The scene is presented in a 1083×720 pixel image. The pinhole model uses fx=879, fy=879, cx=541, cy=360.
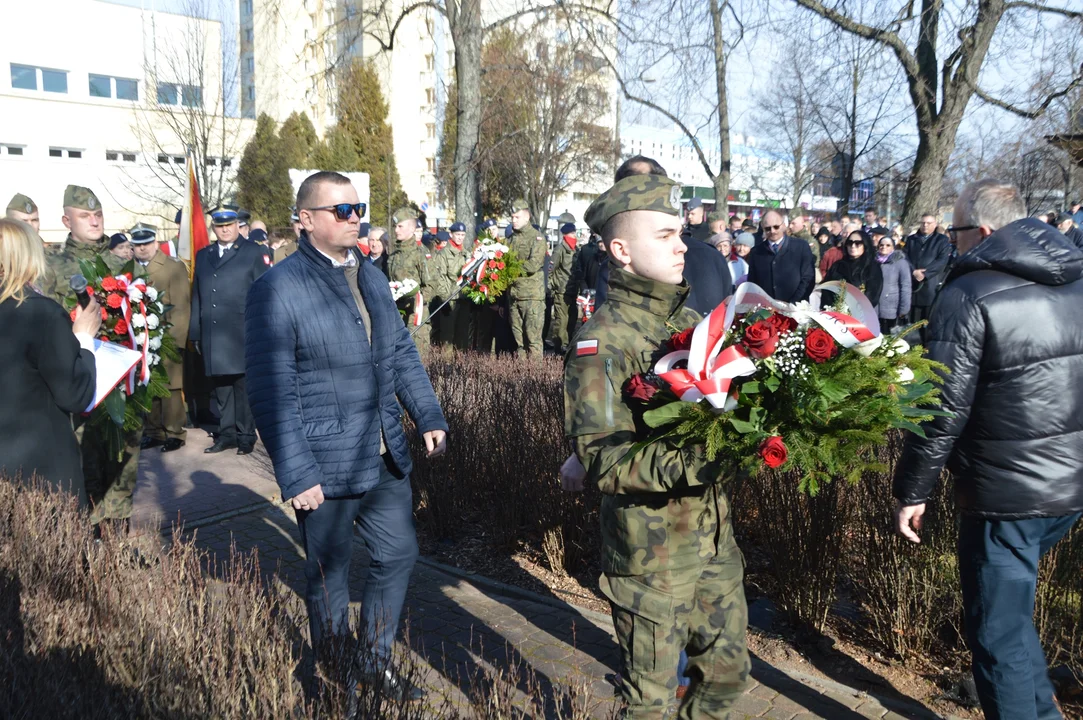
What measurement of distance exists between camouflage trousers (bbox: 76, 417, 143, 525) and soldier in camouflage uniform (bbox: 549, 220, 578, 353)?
7998 mm

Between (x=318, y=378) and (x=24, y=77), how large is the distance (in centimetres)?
4300

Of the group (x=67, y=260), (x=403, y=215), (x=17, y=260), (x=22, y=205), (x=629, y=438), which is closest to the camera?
(x=629, y=438)

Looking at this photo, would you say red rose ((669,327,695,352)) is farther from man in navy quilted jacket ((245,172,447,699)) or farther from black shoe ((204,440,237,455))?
black shoe ((204,440,237,455))

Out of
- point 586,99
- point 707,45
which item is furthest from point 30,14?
point 707,45

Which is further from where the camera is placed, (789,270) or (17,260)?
(789,270)

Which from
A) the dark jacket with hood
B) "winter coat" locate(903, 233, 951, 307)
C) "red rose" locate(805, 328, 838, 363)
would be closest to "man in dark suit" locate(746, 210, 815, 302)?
"winter coat" locate(903, 233, 951, 307)

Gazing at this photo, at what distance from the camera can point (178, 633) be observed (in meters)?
2.33

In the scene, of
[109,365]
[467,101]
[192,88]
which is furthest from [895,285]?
[192,88]

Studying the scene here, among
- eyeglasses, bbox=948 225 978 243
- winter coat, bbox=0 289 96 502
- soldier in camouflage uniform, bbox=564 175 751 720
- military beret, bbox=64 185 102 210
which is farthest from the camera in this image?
military beret, bbox=64 185 102 210

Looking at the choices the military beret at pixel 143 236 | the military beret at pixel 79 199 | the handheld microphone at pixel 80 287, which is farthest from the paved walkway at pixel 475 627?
the military beret at pixel 143 236

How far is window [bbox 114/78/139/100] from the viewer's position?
133 feet

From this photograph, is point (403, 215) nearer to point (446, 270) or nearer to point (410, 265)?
point (410, 265)

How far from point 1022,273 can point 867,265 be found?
10.2 m

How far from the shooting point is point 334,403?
3.50 meters
